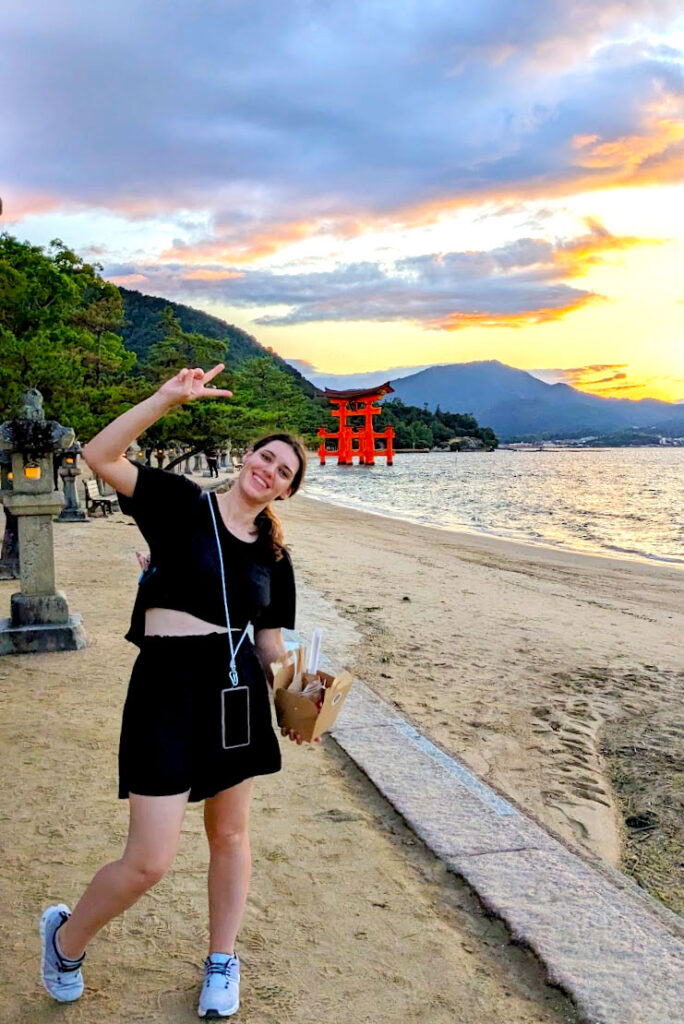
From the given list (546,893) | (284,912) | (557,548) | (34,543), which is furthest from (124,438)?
(557,548)

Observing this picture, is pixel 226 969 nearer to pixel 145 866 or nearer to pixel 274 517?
pixel 145 866

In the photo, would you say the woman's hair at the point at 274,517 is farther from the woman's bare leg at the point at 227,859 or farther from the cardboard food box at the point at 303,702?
the woman's bare leg at the point at 227,859

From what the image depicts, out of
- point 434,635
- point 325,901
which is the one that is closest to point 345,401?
point 434,635

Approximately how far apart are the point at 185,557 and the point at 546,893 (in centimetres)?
197

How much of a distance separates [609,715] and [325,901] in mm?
3444

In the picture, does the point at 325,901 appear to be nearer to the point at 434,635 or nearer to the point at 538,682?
the point at 538,682

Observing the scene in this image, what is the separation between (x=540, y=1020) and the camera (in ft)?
7.95

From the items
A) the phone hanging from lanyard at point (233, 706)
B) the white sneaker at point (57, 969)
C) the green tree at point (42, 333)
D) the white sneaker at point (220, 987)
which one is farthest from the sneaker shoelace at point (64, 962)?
the green tree at point (42, 333)

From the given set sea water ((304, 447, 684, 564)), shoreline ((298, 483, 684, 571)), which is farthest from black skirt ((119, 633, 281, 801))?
sea water ((304, 447, 684, 564))

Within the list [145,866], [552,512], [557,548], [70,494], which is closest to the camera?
[145,866]

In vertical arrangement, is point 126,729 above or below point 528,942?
above

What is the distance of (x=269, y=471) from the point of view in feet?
7.73

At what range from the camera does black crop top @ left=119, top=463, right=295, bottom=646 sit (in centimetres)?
224

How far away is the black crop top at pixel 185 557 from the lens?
224 cm
